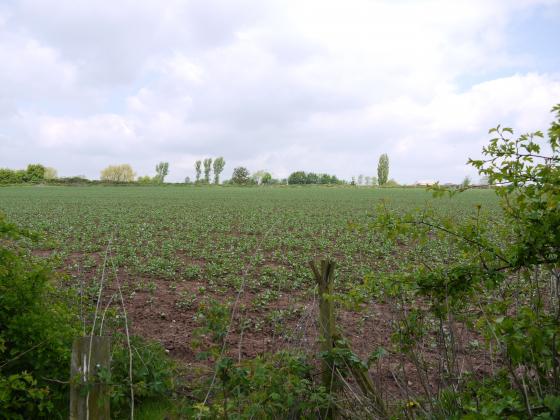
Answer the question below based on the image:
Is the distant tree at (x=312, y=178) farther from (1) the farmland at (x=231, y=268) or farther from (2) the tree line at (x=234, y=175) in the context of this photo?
(1) the farmland at (x=231, y=268)

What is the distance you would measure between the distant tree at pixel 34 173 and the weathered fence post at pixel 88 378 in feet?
356

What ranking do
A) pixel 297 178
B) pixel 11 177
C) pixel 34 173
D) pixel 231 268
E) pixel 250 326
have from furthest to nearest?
pixel 297 178, pixel 34 173, pixel 11 177, pixel 231 268, pixel 250 326

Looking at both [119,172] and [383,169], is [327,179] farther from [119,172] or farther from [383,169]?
[119,172]

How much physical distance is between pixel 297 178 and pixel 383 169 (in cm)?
2772

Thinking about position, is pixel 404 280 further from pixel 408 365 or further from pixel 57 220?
pixel 57 220

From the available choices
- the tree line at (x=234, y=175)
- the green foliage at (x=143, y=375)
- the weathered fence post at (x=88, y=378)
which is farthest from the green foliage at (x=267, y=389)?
the tree line at (x=234, y=175)

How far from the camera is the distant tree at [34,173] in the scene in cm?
9938

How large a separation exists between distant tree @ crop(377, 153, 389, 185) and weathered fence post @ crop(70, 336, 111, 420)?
444 feet

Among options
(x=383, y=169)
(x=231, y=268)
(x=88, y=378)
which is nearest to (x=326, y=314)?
(x=88, y=378)

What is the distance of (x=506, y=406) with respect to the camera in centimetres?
213

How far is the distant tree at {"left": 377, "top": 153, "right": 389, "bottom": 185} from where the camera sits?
135 meters

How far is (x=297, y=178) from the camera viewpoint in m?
127

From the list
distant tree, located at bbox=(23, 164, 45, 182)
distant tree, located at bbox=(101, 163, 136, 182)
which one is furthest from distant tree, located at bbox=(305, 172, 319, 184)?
distant tree, located at bbox=(23, 164, 45, 182)

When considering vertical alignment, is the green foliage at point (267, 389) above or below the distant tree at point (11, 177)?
below
